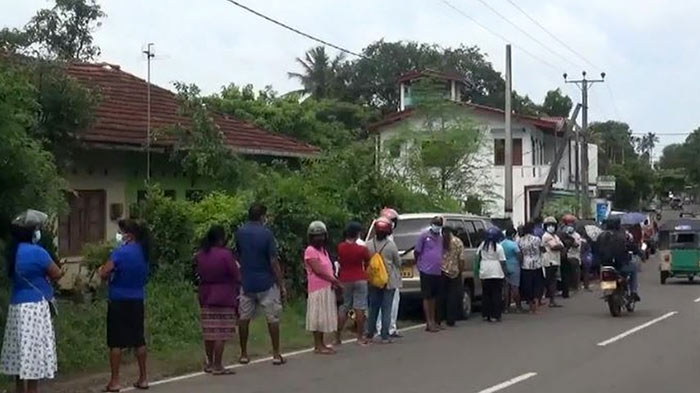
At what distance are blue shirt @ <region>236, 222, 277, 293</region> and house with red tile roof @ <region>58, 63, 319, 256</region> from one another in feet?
21.7

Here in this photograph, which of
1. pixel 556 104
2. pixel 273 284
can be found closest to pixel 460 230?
pixel 273 284

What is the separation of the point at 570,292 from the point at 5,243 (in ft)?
63.4

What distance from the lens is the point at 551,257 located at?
25.3 metres

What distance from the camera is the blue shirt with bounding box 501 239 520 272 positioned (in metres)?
22.9

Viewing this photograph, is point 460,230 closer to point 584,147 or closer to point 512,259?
point 512,259

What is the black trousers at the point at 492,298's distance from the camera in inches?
850

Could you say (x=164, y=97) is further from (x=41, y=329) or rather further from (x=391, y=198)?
(x=41, y=329)

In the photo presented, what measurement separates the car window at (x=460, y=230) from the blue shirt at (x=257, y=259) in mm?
7739

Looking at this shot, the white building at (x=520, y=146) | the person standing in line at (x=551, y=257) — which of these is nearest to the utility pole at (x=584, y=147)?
the white building at (x=520, y=146)

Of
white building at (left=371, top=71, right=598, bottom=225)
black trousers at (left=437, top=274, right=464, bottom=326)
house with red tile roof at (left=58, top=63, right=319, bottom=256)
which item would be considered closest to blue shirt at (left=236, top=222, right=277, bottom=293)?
black trousers at (left=437, top=274, right=464, bottom=326)

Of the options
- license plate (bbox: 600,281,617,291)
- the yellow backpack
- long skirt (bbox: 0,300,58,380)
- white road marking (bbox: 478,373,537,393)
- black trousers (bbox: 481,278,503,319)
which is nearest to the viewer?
long skirt (bbox: 0,300,58,380)

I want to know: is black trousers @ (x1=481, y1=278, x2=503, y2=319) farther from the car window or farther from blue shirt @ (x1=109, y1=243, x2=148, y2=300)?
blue shirt @ (x1=109, y1=243, x2=148, y2=300)

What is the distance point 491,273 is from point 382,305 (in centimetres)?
384

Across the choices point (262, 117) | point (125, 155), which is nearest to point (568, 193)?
point (262, 117)
